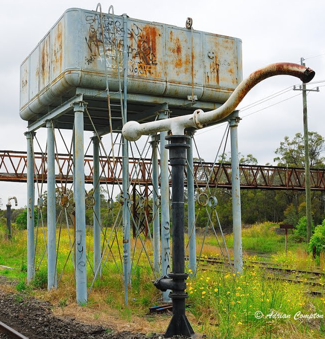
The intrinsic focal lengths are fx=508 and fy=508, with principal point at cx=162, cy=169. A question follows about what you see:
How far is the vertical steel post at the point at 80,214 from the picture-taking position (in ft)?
38.0

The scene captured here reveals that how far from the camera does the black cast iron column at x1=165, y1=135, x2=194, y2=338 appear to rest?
736 centimetres

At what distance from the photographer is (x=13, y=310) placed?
11.2 m

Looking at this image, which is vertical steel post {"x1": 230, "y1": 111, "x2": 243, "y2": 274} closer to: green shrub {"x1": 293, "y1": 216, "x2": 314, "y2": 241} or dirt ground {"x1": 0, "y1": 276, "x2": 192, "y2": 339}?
dirt ground {"x1": 0, "y1": 276, "x2": 192, "y2": 339}

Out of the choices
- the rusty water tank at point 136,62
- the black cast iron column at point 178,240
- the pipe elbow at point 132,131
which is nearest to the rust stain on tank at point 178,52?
the rusty water tank at point 136,62

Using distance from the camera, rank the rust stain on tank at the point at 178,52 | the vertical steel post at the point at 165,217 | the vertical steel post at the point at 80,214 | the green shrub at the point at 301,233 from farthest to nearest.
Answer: the green shrub at the point at 301,233 < the rust stain on tank at the point at 178,52 < the vertical steel post at the point at 165,217 < the vertical steel post at the point at 80,214

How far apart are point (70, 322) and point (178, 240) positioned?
356 cm

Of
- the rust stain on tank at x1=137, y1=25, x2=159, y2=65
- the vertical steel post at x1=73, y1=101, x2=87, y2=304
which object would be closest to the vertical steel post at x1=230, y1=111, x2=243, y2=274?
the rust stain on tank at x1=137, y1=25, x2=159, y2=65

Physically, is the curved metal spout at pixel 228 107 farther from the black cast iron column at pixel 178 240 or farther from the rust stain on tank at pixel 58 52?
the rust stain on tank at pixel 58 52

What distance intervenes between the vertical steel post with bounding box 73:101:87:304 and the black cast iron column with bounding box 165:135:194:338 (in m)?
4.44

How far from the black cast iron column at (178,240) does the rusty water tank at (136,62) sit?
16.3 ft

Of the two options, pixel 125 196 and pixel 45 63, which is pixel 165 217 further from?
pixel 45 63

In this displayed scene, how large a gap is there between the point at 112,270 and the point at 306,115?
16.0 metres

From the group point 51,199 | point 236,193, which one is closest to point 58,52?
point 51,199

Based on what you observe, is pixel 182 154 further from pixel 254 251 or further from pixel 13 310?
pixel 254 251
